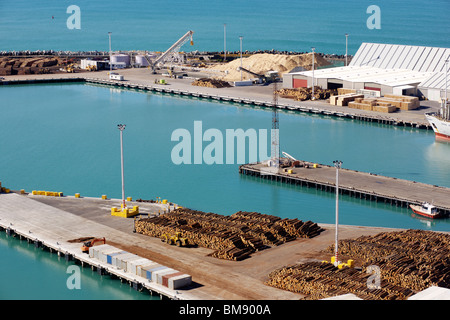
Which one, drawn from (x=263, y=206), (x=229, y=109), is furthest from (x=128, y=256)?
(x=229, y=109)

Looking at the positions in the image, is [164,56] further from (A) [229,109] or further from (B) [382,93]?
(B) [382,93]

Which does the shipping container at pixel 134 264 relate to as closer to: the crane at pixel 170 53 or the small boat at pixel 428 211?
the small boat at pixel 428 211

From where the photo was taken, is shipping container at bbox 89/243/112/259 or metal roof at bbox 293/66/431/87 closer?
shipping container at bbox 89/243/112/259

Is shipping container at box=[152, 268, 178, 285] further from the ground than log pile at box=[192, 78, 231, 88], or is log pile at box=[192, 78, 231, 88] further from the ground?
log pile at box=[192, 78, 231, 88]

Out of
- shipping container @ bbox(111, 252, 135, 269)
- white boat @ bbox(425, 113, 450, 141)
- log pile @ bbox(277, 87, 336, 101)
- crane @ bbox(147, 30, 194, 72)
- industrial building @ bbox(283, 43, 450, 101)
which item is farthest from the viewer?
crane @ bbox(147, 30, 194, 72)

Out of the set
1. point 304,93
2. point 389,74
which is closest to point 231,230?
point 304,93

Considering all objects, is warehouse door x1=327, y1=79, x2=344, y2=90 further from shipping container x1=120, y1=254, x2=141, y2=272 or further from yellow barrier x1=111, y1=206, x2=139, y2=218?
shipping container x1=120, y1=254, x2=141, y2=272

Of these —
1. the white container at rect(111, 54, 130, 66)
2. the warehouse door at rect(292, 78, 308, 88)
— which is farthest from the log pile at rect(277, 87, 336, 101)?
the white container at rect(111, 54, 130, 66)

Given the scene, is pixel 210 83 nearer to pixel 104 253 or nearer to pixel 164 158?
pixel 164 158
